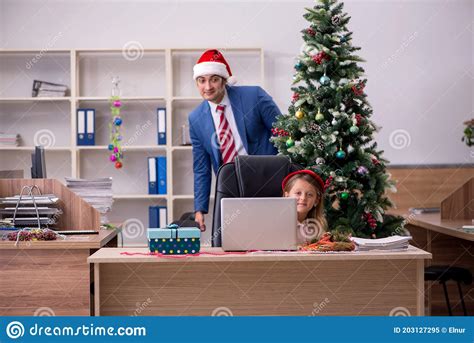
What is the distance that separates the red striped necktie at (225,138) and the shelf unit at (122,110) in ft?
6.28

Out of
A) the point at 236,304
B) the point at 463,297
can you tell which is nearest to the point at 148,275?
the point at 236,304

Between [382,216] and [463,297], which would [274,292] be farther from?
[463,297]

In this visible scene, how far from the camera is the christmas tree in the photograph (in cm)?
404

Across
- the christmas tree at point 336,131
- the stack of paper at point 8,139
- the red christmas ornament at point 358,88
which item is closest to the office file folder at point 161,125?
the stack of paper at point 8,139

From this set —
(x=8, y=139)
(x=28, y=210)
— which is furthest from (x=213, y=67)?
(x=8, y=139)

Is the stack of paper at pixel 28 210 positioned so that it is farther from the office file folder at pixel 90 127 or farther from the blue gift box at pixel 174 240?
A: the office file folder at pixel 90 127

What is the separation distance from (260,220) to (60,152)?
3904mm

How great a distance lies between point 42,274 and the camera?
10.2 ft

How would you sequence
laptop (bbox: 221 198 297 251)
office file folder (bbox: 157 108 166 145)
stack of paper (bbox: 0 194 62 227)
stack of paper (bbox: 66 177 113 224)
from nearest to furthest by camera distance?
laptop (bbox: 221 198 297 251) → stack of paper (bbox: 0 194 62 227) → stack of paper (bbox: 66 177 113 224) → office file folder (bbox: 157 108 166 145)

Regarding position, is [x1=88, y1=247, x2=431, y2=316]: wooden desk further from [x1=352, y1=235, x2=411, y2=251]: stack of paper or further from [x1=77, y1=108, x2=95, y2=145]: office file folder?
[x1=77, y1=108, x2=95, y2=145]: office file folder

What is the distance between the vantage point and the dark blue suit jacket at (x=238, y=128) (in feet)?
13.7

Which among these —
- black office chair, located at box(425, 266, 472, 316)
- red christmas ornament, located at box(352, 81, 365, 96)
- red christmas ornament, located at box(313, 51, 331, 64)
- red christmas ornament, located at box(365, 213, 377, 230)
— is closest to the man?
red christmas ornament, located at box(313, 51, 331, 64)

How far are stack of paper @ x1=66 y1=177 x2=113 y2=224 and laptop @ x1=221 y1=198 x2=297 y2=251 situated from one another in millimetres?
1368

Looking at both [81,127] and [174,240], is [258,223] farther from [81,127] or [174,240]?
[81,127]
